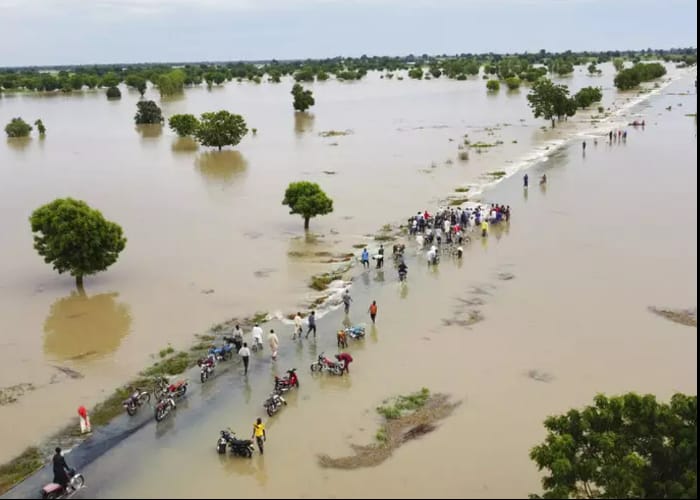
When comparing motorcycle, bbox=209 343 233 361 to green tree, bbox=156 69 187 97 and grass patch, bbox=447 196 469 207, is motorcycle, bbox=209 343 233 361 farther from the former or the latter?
green tree, bbox=156 69 187 97

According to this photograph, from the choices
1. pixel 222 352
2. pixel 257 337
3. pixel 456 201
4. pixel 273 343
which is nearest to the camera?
pixel 273 343

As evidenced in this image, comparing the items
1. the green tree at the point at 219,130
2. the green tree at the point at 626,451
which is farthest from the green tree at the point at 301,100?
the green tree at the point at 626,451

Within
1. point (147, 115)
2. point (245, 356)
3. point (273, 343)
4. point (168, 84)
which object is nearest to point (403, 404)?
point (273, 343)

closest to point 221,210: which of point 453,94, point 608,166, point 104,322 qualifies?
point 104,322

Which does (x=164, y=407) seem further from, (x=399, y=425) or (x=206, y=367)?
(x=399, y=425)

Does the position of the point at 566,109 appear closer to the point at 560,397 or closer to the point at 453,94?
the point at 453,94

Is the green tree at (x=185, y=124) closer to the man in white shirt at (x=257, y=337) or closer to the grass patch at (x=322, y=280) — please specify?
the grass patch at (x=322, y=280)

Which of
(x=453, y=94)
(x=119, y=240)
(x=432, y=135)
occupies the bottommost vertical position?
(x=119, y=240)

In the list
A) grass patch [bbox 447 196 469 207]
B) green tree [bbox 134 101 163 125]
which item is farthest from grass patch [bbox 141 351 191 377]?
green tree [bbox 134 101 163 125]
